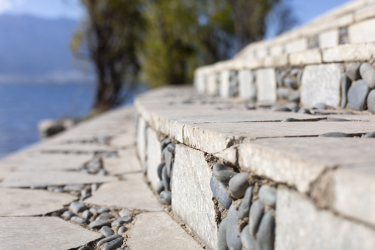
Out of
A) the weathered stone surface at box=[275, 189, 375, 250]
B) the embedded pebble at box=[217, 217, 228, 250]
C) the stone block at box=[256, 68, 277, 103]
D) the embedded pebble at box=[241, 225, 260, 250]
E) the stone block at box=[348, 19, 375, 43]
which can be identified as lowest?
the embedded pebble at box=[217, 217, 228, 250]

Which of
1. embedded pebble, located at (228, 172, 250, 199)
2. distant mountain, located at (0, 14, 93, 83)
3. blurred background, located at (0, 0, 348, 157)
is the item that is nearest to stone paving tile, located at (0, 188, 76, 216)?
embedded pebble, located at (228, 172, 250, 199)

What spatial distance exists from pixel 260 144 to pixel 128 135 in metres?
3.11

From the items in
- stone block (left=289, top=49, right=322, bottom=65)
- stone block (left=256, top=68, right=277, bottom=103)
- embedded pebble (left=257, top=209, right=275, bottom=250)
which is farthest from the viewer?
stone block (left=256, top=68, right=277, bottom=103)

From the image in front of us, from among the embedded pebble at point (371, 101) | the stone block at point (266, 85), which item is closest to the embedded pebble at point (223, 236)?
the embedded pebble at point (371, 101)

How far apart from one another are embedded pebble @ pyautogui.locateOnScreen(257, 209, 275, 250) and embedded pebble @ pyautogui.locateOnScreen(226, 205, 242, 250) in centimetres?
14

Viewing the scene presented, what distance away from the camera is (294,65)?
2549mm

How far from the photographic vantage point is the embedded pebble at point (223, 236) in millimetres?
1158

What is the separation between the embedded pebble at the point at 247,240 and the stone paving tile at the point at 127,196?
2.51 ft

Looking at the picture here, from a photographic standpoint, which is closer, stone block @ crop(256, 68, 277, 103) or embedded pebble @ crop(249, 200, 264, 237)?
embedded pebble @ crop(249, 200, 264, 237)

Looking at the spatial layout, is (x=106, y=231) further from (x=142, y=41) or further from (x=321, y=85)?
(x=142, y=41)

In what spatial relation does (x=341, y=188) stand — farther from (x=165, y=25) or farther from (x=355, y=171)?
(x=165, y=25)

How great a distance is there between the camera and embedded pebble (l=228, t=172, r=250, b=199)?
3.43ft

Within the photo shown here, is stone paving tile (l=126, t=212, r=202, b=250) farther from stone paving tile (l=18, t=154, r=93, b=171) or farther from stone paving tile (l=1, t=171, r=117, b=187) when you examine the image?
stone paving tile (l=18, t=154, r=93, b=171)

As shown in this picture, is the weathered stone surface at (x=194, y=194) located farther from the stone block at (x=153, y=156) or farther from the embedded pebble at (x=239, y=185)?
the stone block at (x=153, y=156)
